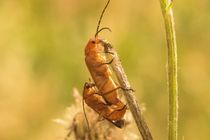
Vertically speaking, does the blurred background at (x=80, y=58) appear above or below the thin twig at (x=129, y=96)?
above

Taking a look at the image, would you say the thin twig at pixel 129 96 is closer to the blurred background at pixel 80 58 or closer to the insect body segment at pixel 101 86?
the insect body segment at pixel 101 86

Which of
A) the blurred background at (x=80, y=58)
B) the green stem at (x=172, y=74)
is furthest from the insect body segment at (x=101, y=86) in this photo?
the blurred background at (x=80, y=58)

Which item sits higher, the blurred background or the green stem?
the blurred background

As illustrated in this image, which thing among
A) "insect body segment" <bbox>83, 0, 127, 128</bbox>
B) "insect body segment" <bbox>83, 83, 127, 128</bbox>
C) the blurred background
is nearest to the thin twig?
"insect body segment" <bbox>83, 0, 127, 128</bbox>

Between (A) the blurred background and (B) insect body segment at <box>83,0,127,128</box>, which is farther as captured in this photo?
(A) the blurred background

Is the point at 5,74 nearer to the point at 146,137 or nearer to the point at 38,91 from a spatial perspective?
the point at 38,91

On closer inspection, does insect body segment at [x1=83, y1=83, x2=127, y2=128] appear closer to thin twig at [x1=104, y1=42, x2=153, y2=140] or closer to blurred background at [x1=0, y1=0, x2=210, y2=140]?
thin twig at [x1=104, y1=42, x2=153, y2=140]

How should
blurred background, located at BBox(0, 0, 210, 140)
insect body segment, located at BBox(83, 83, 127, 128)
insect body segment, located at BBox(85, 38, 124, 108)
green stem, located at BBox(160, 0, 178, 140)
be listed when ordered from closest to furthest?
1. green stem, located at BBox(160, 0, 178, 140)
2. insect body segment, located at BBox(85, 38, 124, 108)
3. insect body segment, located at BBox(83, 83, 127, 128)
4. blurred background, located at BBox(0, 0, 210, 140)

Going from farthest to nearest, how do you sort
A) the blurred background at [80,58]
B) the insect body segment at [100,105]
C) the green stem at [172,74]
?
the blurred background at [80,58] < the insect body segment at [100,105] < the green stem at [172,74]

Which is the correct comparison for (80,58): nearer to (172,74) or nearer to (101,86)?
(101,86)
